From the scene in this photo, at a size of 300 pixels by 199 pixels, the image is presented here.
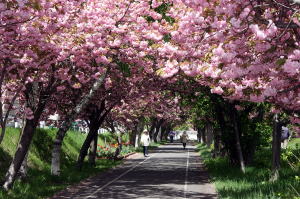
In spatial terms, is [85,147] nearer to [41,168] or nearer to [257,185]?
[41,168]

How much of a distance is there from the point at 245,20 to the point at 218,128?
60.4ft

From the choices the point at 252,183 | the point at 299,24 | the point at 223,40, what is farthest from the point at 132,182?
the point at 299,24

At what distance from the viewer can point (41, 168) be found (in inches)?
908

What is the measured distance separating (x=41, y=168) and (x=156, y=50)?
968 cm

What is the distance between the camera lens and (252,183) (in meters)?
15.7

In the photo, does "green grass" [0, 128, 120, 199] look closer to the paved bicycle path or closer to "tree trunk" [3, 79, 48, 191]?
"tree trunk" [3, 79, 48, 191]

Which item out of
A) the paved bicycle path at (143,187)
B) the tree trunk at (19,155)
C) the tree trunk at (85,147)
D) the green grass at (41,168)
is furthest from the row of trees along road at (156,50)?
the paved bicycle path at (143,187)

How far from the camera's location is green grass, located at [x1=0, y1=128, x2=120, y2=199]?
14.7 m

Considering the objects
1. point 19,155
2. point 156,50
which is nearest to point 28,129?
point 19,155

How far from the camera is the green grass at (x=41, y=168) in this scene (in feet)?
48.3

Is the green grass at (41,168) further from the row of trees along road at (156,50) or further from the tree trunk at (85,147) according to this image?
the row of trees along road at (156,50)

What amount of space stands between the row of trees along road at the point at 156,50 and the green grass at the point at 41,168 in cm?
87

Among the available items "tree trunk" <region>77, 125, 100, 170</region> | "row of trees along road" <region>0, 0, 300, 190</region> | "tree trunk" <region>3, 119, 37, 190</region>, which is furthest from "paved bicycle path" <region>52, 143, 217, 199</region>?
"row of trees along road" <region>0, 0, 300, 190</region>

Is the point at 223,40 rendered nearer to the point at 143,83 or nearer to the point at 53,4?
the point at 53,4
